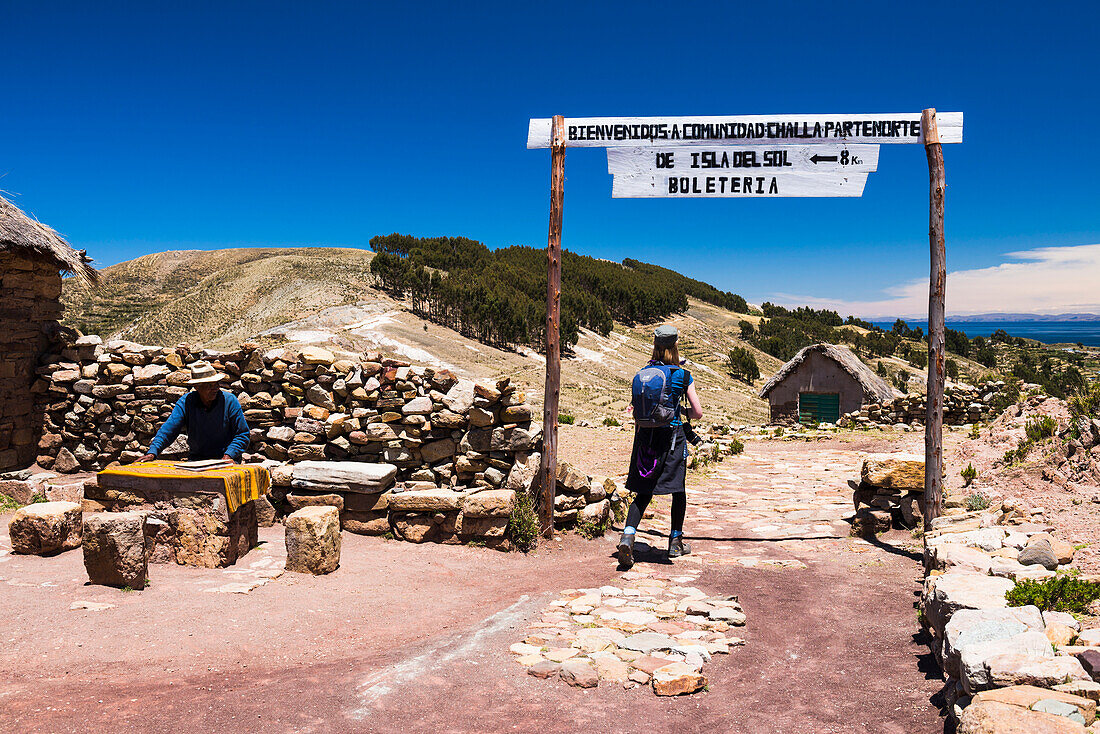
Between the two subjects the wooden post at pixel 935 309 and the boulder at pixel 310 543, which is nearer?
the boulder at pixel 310 543

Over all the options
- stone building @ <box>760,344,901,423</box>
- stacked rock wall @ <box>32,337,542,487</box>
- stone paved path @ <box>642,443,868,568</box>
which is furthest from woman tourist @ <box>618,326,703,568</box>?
stone building @ <box>760,344,901,423</box>

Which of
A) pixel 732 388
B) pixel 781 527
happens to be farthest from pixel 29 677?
pixel 732 388

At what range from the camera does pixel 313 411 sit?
739 cm

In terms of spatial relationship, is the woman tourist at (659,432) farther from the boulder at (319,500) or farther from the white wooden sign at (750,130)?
the boulder at (319,500)

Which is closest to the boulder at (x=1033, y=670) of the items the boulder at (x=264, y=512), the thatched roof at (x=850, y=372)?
the boulder at (x=264, y=512)

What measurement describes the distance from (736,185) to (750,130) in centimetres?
55

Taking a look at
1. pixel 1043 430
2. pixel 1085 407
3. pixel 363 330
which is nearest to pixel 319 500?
pixel 1043 430

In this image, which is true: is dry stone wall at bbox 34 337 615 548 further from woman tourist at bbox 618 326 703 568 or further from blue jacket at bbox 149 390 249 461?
woman tourist at bbox 618 326 703 568

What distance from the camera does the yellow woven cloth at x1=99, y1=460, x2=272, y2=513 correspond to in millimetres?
5652

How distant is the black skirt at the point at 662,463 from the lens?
240 inches

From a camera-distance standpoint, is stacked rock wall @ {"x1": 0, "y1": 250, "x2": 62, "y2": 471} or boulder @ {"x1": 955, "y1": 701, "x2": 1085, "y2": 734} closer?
boulder @ {"x1": 955, "y1": 701, "x2": 1085, "y2": 734}

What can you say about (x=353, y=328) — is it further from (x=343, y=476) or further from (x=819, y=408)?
(x=343, y=476)

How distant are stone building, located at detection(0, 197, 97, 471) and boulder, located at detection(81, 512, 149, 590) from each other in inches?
204

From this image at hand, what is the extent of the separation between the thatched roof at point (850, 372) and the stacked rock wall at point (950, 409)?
37 centimetres
